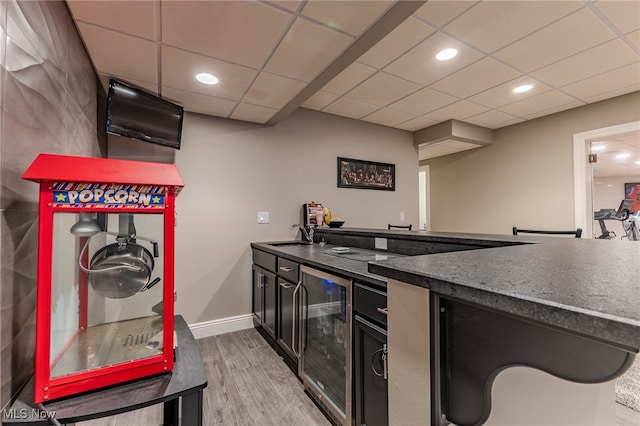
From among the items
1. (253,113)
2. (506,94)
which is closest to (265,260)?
(253,113)

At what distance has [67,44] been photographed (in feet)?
Result: 4.85

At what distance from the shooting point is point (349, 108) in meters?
3.48

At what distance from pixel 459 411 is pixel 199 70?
247 centimetres

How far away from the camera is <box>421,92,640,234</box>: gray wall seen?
3.42m

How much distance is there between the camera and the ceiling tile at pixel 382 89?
273 cm

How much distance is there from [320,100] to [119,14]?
6.79 ft

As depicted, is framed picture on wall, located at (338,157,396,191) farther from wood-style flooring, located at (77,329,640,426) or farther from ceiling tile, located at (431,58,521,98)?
wood-style flooring, located at (77,329,640,426)

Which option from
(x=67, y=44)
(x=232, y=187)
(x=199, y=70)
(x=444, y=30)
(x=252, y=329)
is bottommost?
(x=252, y=329)

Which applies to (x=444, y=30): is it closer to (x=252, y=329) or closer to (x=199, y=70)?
(x=199, y=70)

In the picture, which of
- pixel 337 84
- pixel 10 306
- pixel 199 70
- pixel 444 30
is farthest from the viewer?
pixel 337 84

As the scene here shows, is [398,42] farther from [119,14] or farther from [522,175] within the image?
[522,175]

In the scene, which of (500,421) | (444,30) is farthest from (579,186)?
(500,421)

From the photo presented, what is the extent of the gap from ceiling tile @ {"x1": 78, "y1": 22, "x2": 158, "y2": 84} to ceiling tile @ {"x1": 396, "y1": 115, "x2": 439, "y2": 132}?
3.08 metres

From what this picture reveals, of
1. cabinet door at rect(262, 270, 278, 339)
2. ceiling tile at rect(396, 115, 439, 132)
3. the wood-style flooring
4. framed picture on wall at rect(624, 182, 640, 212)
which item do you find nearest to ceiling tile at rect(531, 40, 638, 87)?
ceiling tile at rect(396, 115, 439, 132)
